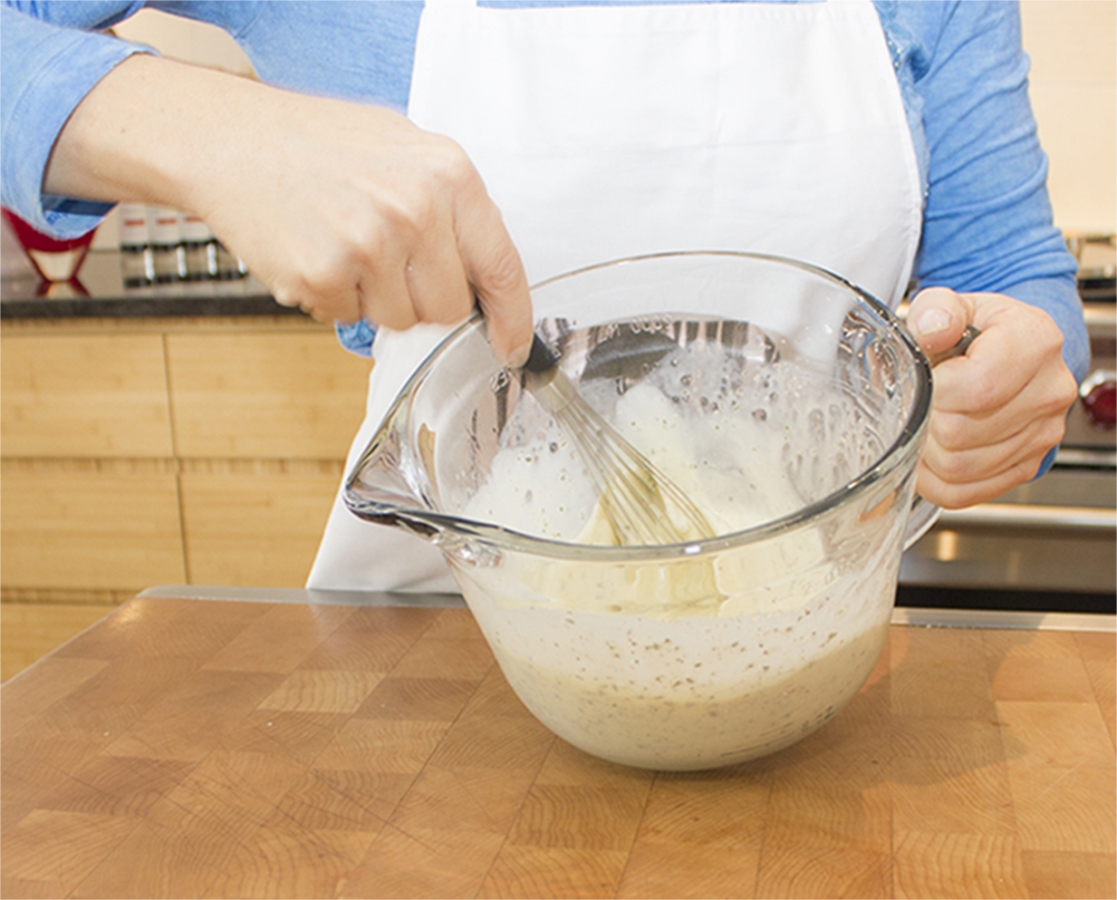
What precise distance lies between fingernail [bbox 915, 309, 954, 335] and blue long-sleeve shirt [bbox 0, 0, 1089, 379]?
0.90ft

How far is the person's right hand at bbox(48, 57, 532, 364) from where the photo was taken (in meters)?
0.43

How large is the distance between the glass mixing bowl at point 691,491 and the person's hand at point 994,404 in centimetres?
8

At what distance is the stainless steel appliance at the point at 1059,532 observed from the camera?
1.29 metres

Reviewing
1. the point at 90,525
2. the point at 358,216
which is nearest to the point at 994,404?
the point at 358,216

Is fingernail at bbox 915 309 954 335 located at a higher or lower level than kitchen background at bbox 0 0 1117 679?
higher

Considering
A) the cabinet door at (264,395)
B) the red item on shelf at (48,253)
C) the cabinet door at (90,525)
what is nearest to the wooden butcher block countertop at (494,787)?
the cabinet door at (264,395)

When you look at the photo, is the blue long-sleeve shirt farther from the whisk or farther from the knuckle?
the whisk

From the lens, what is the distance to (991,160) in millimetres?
723

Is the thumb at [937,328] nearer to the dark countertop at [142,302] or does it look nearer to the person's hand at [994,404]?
the person's hand at [994,404]

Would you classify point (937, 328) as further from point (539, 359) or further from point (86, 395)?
point (86, 395)

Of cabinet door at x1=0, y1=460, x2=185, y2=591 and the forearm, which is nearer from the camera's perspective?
the forearm

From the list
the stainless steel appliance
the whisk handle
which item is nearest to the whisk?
the whisk handle

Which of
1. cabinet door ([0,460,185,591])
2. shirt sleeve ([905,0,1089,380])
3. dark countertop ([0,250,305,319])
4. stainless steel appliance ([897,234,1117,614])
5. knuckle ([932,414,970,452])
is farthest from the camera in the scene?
cabinet door ([0,460,185,591])

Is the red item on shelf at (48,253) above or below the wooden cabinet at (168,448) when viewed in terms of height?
above
